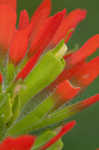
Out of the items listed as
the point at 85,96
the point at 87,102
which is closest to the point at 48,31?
the point at 87,102

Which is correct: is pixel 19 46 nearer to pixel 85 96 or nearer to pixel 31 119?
pixel 31 119

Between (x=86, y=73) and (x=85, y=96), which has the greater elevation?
(x=86, y=73)

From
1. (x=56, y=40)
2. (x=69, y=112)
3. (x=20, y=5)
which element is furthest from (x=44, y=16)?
(x=20, y=5)

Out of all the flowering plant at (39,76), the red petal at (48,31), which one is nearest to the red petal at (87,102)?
the flowering plant at (39,76)

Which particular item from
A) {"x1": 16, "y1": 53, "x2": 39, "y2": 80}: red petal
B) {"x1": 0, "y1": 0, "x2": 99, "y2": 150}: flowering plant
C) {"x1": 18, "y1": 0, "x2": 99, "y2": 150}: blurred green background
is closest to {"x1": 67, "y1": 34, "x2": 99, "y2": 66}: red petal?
{"x1": 0, "y1": 0, "x2": 99, "y2": 150}: flowering plant

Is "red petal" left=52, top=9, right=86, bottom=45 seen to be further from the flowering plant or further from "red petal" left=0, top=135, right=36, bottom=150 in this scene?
"red petal" left=0, top=135, right=36, bottom=150

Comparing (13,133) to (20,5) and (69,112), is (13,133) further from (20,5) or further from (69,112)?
(20,5)
